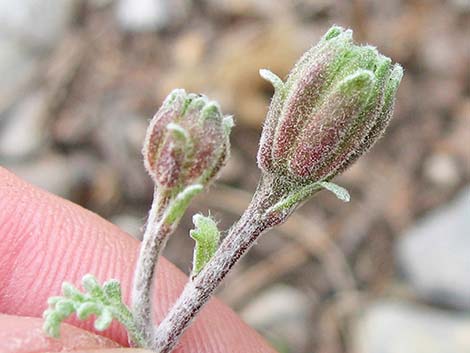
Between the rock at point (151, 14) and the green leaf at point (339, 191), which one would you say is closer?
the green leaf at point (339, 191)

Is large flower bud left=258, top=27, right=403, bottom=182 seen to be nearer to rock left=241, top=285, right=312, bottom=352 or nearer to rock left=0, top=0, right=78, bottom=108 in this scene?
rock left=241, top=285, right=312, bottom=352

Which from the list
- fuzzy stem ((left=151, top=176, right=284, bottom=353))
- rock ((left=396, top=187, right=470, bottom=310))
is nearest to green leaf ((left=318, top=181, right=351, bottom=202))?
fuzzy stem ((left=151, top=176, right=284, bottom=353))

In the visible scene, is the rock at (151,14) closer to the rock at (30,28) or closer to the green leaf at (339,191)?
the rock at (30,28)

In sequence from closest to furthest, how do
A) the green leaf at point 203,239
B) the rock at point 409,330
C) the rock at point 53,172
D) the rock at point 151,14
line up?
1. the green leaf at point 203,239
2. the rock at point 409,330
3. the rock at point 53,172
4. the rock at point 151,14

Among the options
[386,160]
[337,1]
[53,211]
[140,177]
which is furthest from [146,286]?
[337,1]

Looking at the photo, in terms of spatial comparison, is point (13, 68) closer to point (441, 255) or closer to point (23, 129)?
point (23, 129)

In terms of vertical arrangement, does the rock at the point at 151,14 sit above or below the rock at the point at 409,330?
above

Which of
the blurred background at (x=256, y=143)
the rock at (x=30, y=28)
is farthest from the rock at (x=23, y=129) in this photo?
the rock at (x=30, y=28)
